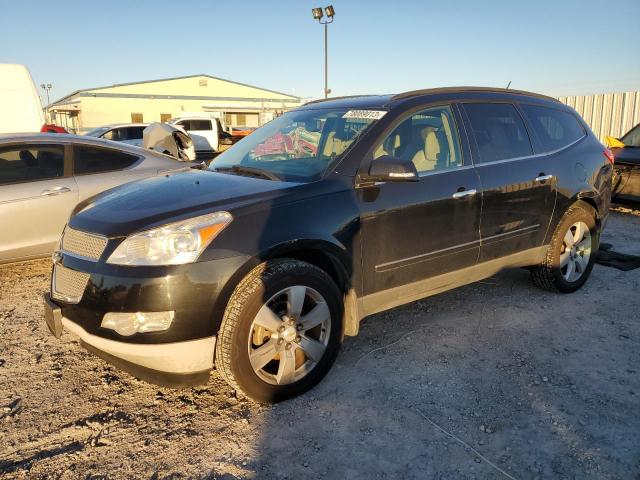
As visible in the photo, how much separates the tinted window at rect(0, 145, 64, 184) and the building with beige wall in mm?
33696

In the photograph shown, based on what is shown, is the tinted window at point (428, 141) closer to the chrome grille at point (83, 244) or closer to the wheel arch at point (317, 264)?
the wheel arch at point (317, 264)

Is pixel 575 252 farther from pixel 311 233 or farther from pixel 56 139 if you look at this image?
pixel 56 139

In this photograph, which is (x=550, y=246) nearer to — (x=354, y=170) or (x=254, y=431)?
(x=354, y=170)

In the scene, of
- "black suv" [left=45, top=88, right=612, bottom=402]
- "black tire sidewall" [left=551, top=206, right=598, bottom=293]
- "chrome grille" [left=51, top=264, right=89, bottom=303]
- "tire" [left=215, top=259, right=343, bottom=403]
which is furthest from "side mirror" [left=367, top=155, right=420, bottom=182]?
"black tire sidewall" [left=551, top=206, right=598, bottom=293]

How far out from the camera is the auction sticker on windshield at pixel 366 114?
3260 mm

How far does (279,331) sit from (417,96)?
1.96 metres

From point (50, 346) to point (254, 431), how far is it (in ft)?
6.35

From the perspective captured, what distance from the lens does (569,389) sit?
2871mm

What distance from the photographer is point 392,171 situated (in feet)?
9.56

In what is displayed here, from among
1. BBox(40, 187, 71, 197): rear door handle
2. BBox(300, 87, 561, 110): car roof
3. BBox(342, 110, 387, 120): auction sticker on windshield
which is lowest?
BBox(40, 187, 71, 197): rear door handle

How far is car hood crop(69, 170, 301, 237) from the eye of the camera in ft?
8.32

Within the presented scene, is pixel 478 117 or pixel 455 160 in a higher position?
pixel 478 117

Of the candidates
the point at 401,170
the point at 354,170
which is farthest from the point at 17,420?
the point at 401,170

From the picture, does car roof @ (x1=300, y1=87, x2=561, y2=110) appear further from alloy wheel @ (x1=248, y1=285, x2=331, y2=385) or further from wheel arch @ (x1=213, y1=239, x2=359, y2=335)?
alloy wheel @ (x1=248, y1=285, x2=331, y2=385)
